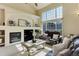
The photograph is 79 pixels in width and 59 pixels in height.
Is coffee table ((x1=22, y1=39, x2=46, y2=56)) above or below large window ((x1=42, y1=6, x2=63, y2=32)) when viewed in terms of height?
below

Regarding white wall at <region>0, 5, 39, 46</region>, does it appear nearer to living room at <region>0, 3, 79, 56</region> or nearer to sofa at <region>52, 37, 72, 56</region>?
living room at <region>0, 3, 79, 56</region>

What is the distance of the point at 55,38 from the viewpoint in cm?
225

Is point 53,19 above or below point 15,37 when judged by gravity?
above

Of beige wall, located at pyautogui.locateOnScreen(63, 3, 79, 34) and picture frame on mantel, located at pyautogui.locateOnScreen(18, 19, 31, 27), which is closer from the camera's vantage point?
beige wall, located at pyautogui.locateOnScreen(63, 3, 79, 34)

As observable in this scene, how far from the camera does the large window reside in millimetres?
2254

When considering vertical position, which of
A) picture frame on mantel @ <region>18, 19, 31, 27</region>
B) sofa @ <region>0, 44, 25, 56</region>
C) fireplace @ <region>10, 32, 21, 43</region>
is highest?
picture frame on mantel @ <region>18, 19, 31, 27</region>

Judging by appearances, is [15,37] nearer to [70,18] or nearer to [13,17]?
[13,17]

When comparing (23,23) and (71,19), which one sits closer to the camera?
(71,19)

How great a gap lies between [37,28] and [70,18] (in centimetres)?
66

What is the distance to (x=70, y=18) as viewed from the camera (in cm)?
221

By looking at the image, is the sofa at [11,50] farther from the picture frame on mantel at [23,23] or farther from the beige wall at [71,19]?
the beige wall at [71,19]

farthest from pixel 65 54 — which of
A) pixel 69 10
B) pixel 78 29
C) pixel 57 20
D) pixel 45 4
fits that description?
pixel 45 4

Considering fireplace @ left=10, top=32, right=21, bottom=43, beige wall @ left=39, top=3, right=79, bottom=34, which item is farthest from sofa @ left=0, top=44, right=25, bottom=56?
beige wall @ left=39, top=3, right=79, bottom=34

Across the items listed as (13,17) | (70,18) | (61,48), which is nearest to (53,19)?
(70,18)
